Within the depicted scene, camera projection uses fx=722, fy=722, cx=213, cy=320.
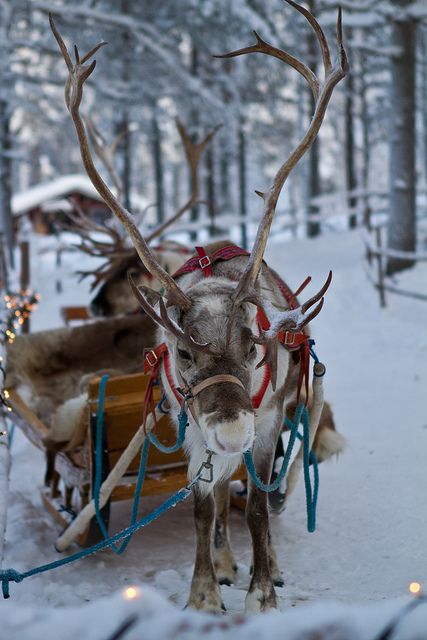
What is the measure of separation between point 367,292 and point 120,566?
312 inches

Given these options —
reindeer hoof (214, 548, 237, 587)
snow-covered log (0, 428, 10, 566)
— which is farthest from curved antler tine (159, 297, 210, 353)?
reindeer hoof (214, 548, 237, 587)

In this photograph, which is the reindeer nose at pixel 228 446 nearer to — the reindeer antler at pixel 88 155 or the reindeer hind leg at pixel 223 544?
the reindeer antler at pixel 88 155

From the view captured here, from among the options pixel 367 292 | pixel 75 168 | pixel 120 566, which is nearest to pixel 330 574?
pixel 120 566

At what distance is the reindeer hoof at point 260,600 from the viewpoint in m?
3.01

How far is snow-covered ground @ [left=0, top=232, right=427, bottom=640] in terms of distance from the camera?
38.6 inches

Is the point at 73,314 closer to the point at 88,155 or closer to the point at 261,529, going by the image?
the point at 88,155

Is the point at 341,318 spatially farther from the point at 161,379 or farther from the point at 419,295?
the point at 161,379

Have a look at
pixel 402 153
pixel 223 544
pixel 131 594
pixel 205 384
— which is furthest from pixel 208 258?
pixel 402 153

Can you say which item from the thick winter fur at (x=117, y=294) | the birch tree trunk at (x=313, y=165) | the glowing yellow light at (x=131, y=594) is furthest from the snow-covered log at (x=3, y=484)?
the birch tree trunk at (x=313, y=165)

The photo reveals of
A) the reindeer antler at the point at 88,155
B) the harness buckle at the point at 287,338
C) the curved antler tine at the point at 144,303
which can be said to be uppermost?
the reindeer antler at the point at 88,155

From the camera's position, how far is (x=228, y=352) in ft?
8.91

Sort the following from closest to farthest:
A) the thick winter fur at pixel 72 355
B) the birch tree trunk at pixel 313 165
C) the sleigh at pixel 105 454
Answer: the sleigh at pixel 105 454 → the thick winter fur at pixel 72 355 → the birch tree trunk at pixel 313 165

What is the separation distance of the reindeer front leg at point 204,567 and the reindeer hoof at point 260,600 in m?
0.15

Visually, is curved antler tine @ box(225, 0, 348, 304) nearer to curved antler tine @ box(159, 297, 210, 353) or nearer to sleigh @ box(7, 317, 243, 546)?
curved antler tine @ box(159, 297, 210, 353)
